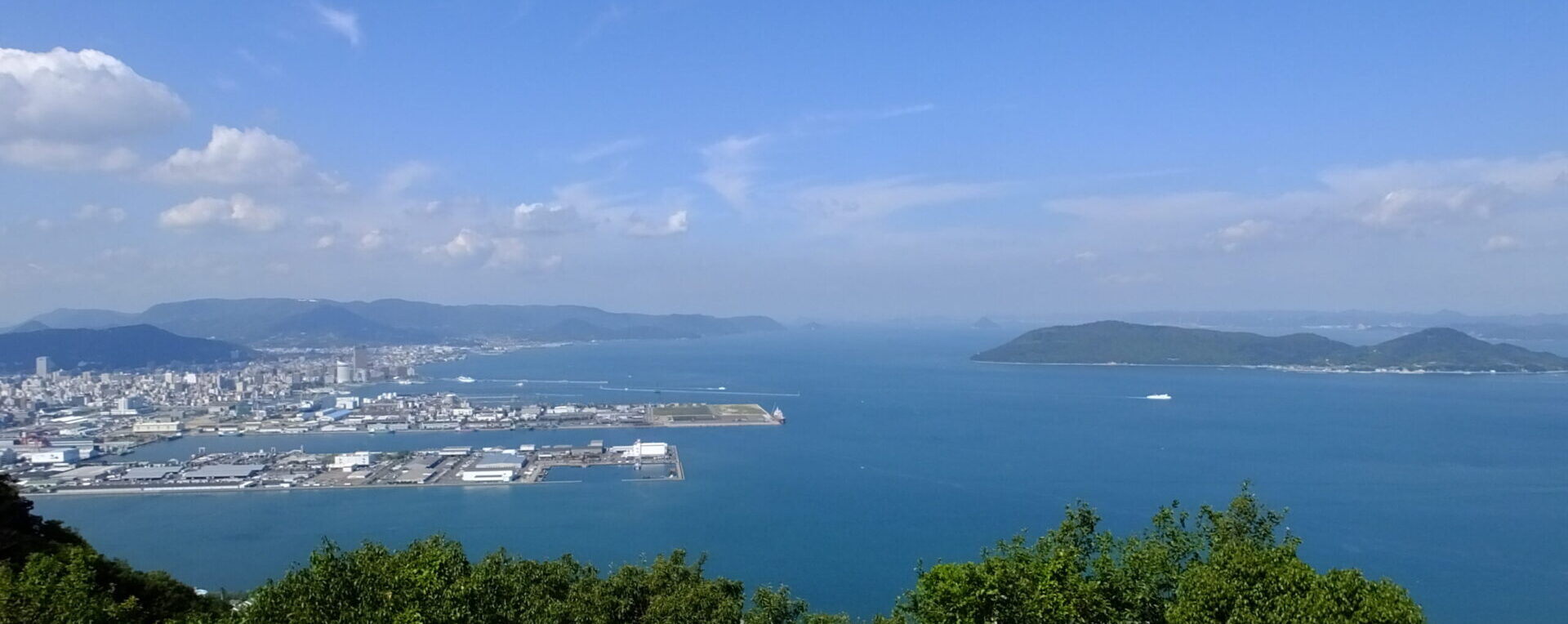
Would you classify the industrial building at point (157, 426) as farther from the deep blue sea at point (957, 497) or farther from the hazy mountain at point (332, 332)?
the hazy mountain at point (332, 332)

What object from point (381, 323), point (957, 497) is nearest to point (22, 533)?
point (957, 497)

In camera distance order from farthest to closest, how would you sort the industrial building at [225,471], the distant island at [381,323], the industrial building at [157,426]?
the distant island at [381,323], the industrial building at [157,426], the industrial building at [225,471]

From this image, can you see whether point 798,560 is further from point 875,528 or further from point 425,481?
point 425,481

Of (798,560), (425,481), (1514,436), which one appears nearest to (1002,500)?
(798,560)

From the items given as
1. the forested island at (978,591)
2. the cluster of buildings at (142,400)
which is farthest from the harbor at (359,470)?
the forested island at (978,591)

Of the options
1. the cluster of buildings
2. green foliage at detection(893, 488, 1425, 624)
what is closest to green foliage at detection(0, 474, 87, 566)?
green foliage at detection(893, 488, 1425, 624)
